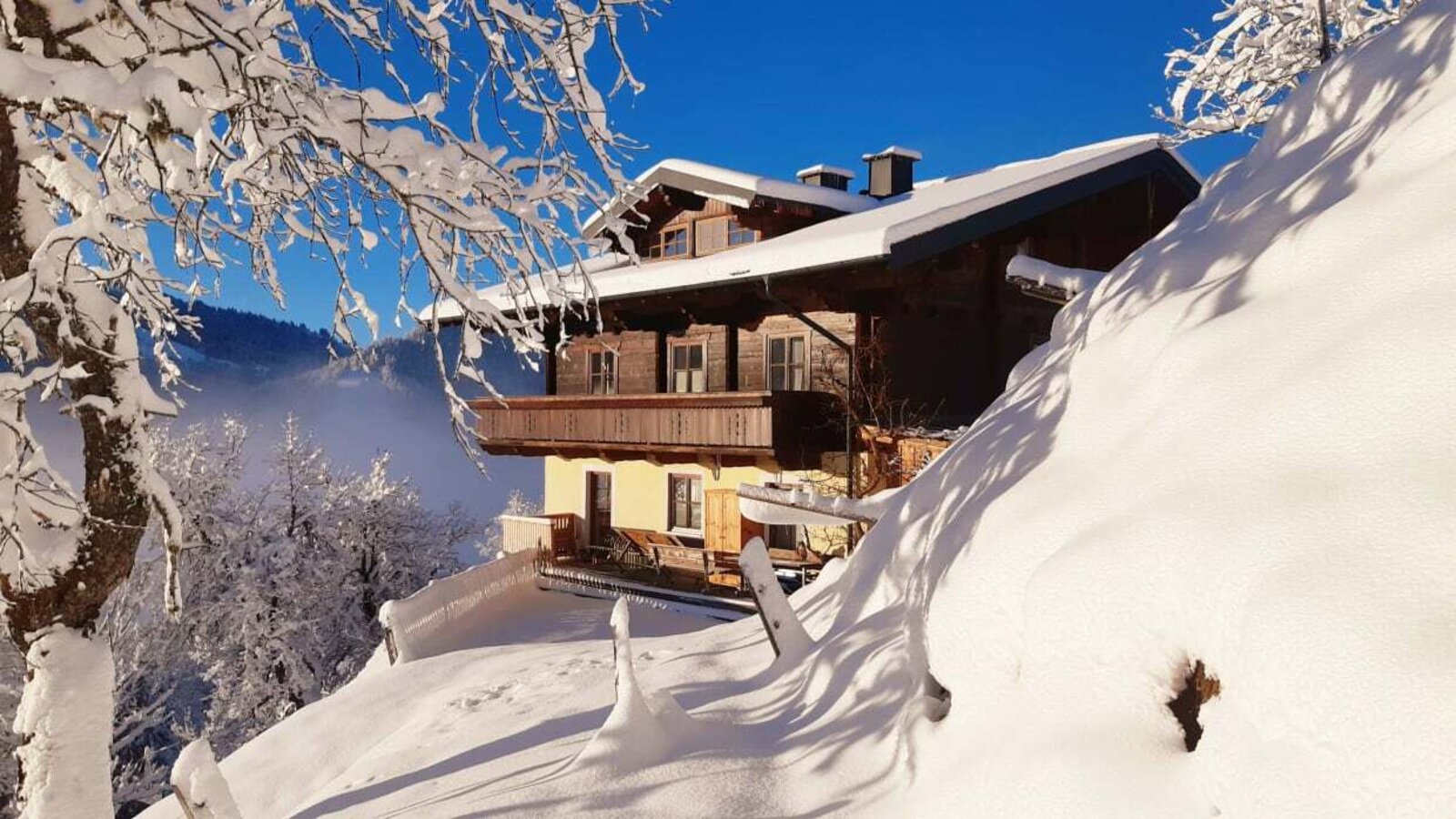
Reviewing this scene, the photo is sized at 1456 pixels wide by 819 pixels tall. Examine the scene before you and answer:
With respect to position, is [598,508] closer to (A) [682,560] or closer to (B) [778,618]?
(A) [682,560]

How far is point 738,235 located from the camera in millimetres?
18359

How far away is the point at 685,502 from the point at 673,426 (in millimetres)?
2556

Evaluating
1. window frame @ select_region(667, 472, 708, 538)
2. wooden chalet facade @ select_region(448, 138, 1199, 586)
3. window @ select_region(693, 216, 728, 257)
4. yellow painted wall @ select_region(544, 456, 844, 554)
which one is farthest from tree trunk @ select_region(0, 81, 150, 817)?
window @ select_region(693, 216, 728, 257)

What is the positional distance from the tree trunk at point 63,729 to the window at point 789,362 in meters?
12.1

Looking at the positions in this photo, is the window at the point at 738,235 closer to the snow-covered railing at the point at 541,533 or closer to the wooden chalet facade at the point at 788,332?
the wooden chalet facade at the point at 788,332

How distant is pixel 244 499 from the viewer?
25.5m

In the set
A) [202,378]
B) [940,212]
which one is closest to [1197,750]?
[940,212]

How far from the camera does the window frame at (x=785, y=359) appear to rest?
15.4 meters

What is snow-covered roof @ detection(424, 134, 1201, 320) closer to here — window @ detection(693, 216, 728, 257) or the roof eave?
the roof eave

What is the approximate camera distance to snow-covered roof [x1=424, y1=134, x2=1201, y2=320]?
1201 centimetres

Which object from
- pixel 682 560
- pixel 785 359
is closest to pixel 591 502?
pixel 682 560

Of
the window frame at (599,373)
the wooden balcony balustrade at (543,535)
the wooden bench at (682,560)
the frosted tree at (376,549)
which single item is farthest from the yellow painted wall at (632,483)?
the frosted tree at (376,549)

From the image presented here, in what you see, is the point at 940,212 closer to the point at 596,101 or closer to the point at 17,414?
the point at 596,101

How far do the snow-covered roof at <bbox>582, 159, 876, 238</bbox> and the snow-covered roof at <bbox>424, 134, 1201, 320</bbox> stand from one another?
0.24 metres
